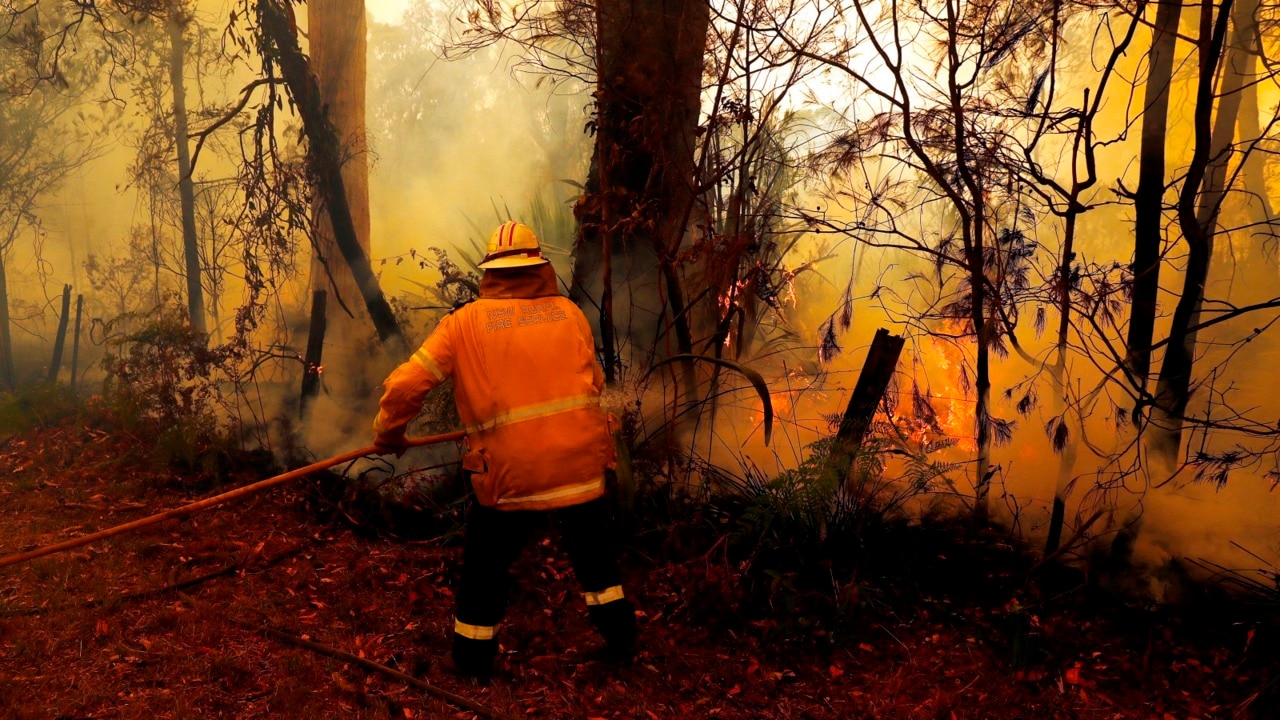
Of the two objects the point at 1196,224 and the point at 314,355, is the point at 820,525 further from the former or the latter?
the point at 314,355

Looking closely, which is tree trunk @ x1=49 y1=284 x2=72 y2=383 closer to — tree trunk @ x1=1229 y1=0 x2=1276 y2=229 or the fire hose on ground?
the fire hose on ground

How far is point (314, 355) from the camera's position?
25.1ft

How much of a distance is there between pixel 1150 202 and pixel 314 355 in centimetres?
683

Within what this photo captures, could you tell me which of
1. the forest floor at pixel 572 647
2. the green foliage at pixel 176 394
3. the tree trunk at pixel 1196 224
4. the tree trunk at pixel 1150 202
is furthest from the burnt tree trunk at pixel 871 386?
the green foliage at pixel 176 394

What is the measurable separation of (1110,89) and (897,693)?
132 inches

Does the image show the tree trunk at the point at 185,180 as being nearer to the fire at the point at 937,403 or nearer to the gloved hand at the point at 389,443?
the gloved hand at the point at 389,443

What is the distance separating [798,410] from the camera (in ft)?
17.0

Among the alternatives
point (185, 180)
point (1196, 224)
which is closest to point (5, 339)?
point (185, 180)

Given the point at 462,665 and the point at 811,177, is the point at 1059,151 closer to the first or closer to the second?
the point at 811,177

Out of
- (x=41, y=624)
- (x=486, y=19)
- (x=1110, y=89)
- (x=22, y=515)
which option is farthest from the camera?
(x=486, y=19)

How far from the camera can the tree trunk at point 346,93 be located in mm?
7602

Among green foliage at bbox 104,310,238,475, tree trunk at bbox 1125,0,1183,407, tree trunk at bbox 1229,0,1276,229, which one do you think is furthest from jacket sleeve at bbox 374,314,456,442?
tree trunk at bbox 1229,0,1276,229

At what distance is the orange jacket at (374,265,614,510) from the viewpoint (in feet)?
11.3

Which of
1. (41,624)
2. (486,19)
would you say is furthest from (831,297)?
(41,624)
